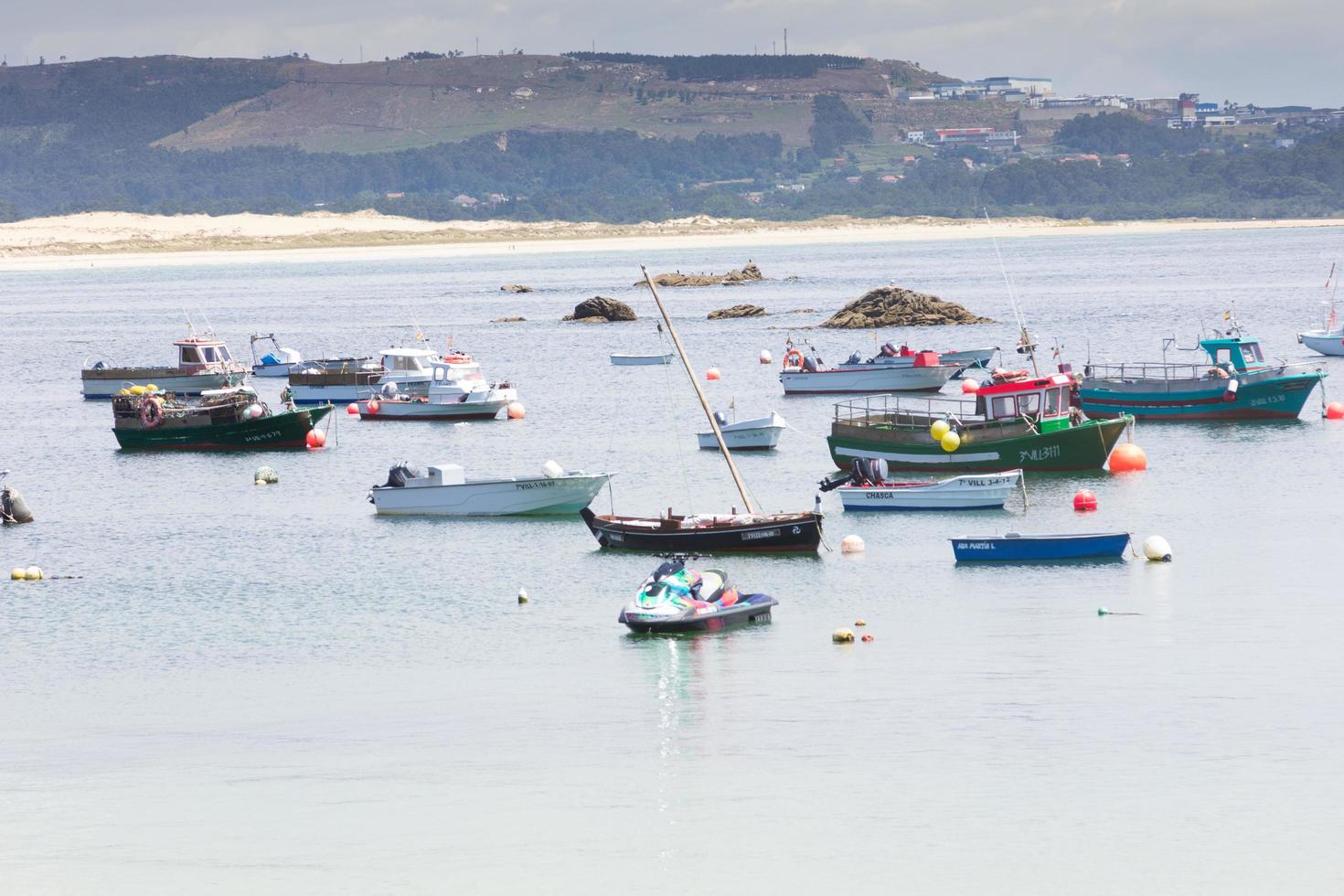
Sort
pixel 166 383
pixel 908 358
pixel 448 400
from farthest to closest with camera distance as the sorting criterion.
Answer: pixel 166 383
pixel 908 358
pixel 448 400

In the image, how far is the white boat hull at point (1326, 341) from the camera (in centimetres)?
9075

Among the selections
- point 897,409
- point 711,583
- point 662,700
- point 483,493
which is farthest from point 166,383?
point 662,700

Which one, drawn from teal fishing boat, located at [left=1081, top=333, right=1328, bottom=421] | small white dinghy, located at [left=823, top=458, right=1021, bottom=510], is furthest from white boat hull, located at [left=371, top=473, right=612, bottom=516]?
teal fishing boat, located at [left=1081, top=333, right=1328, bottom=421]

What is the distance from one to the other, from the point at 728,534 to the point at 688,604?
659cm

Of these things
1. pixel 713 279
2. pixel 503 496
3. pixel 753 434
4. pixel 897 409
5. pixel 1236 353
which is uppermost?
pixel 897 409

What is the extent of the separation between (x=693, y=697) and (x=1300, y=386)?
41480 millimetres

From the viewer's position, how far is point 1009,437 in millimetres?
54250

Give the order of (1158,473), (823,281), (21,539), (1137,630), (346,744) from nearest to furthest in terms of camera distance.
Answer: (346,744)
(1137,630)
(21,539)
(1158,473)
(823,281)

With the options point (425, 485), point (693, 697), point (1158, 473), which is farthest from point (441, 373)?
point (693, 697)

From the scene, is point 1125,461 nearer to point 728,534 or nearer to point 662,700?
point 728,534

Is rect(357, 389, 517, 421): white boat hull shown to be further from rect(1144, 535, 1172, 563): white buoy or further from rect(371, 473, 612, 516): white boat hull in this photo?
rect(1144, 535, 1172, 563): white buoy

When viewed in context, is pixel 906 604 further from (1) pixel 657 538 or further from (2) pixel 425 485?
(2) pixel 425 485

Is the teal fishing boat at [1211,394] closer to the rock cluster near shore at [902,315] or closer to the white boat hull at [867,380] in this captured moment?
the white boat hull at [867,380]

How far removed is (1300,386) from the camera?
217 feet
